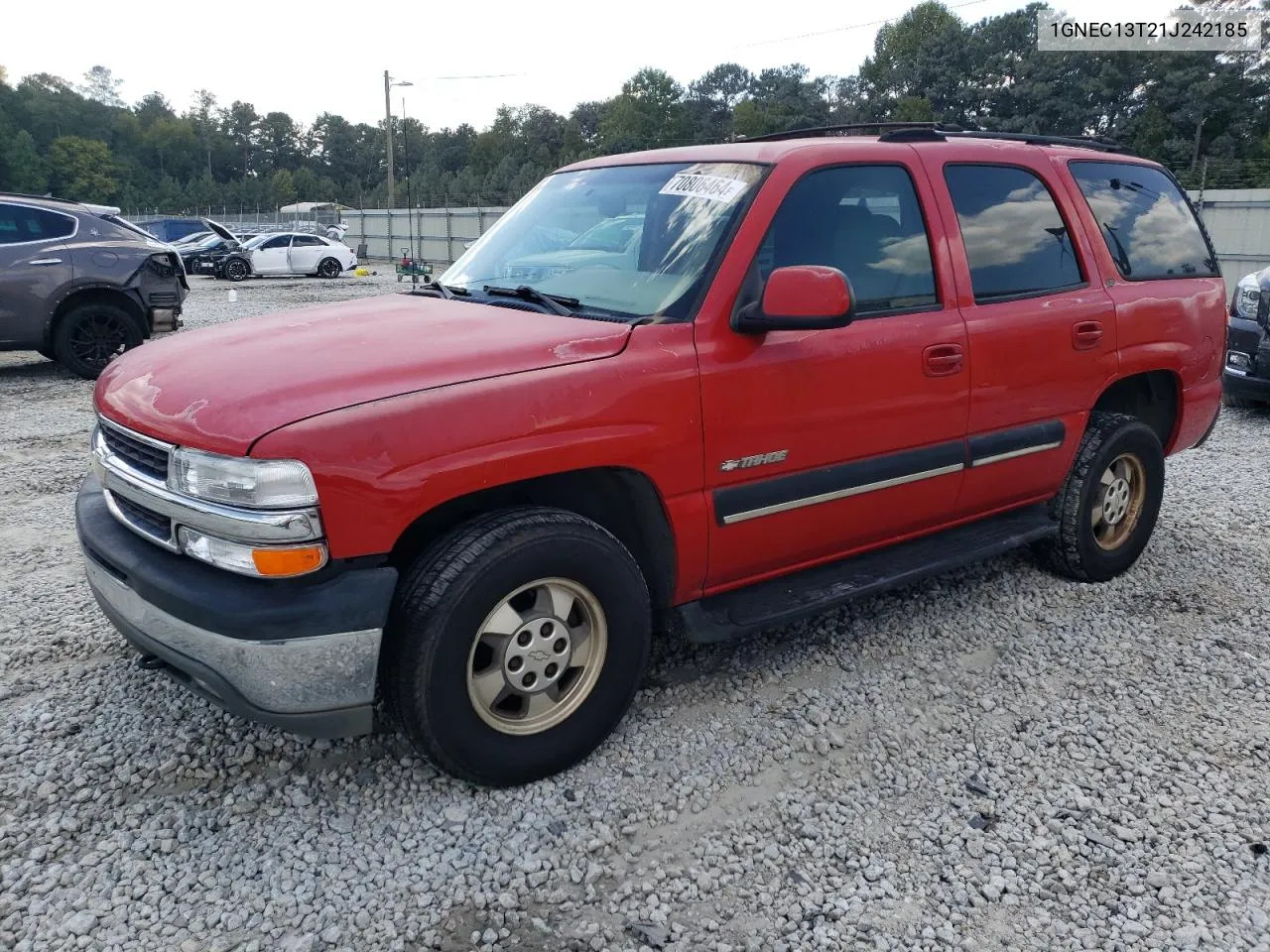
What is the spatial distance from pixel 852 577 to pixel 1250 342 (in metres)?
6.61

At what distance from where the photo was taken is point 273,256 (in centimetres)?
2716

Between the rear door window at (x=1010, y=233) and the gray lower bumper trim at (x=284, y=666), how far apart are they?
2699mm

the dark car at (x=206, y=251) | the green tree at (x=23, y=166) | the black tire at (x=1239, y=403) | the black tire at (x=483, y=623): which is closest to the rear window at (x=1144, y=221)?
the black tire at (x=483, y=623)

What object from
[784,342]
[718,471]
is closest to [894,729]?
[718,471]

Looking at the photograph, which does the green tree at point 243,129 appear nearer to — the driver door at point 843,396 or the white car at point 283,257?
the white car at point 283,257

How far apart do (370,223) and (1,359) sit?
28.6 meters

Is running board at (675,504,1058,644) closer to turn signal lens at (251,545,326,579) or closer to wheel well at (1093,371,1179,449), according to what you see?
wheel well at (1093,371,1179,449)

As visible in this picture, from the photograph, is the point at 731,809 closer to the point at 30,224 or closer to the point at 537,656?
the point at 537,656

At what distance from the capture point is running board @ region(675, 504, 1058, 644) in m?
3.31

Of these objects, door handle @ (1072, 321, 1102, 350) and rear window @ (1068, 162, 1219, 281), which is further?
rear window @ (1068, 162, 1219, 281)

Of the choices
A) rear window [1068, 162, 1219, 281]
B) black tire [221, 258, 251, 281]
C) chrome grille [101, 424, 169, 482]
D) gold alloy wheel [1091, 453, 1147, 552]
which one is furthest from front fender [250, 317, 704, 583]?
black tire [221, 258, 251, 281]

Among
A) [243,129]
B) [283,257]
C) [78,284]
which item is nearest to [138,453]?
[78,284]

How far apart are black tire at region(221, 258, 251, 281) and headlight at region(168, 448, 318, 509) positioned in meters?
26.3

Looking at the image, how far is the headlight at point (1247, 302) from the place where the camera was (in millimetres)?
8391
